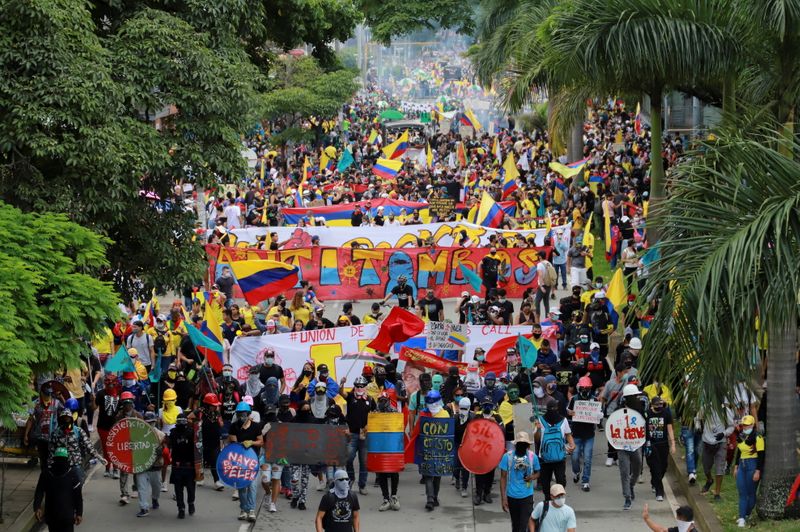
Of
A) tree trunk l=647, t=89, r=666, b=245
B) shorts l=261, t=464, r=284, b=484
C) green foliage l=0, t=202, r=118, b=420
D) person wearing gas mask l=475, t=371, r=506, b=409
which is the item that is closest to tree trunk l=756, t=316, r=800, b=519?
person wearing gas mask l=475, t=371, r=506, b=409

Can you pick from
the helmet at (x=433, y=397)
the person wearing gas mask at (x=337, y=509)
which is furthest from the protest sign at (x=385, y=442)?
the person wearing gas mask at (x=337, y=509)

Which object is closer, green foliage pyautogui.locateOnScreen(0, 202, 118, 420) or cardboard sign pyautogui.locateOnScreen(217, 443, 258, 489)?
green foliage pyautogui.locateOnScreen(0, 202, 118, 420)

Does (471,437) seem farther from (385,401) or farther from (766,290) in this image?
(766,290)

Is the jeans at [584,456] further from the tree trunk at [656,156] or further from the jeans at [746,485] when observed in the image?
the tree trunk at [656,156]

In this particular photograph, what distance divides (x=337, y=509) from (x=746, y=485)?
14.3ft

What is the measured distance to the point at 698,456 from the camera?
16.6 metres

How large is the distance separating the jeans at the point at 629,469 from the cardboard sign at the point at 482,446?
4.38 feet

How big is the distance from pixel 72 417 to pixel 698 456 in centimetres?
742

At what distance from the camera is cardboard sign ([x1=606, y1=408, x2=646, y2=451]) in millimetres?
15172

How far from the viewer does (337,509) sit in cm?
1247

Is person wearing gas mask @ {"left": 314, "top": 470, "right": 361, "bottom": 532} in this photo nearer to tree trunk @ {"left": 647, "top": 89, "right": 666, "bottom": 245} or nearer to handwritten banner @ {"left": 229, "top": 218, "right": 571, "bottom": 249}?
tree trunk @ {"left": 647, "top": 89, "right": 666, "bottom": 245}

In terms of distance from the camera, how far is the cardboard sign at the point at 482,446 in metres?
15.0

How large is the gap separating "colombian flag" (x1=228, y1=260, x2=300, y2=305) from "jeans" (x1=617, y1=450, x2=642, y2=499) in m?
8.63

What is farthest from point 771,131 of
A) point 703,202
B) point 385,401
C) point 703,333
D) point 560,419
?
point 385,401
